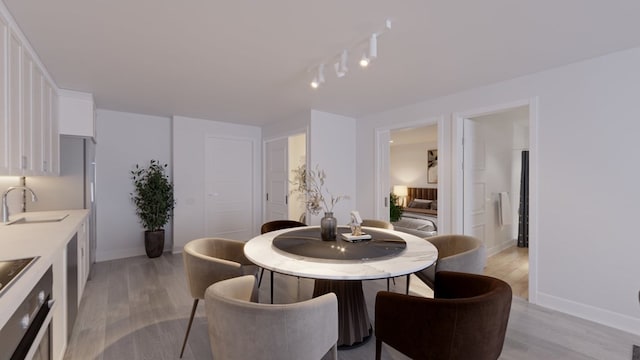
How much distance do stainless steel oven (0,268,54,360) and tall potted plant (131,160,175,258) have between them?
9.62 ft

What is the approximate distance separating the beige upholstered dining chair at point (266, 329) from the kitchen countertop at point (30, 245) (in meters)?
0.65

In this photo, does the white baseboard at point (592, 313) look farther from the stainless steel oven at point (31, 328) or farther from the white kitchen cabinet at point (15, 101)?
the white kitchen cabinet at point (15, 101)

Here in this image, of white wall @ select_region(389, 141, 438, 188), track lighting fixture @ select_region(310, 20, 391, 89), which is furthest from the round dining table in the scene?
white wall @ select_region(389, 141, 438, 188)

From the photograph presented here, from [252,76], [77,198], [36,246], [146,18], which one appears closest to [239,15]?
[146,18]

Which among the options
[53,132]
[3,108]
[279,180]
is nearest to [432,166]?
[279,180]

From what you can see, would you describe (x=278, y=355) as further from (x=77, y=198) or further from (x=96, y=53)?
(x=77, y=198)

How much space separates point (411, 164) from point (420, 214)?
1.85 metres

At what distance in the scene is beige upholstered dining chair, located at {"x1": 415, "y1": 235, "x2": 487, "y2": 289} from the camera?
79.0 inches

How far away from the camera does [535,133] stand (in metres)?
2.82

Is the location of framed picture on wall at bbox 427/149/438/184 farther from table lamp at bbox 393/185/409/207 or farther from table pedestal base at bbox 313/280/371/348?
table pedestal base at bbox 313/280/371/348

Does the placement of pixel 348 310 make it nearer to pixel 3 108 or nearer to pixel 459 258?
pixel 459 258

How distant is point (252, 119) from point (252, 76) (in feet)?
→ 6.86

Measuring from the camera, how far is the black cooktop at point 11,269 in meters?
1.09

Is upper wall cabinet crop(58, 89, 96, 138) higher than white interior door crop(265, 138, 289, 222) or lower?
higher
